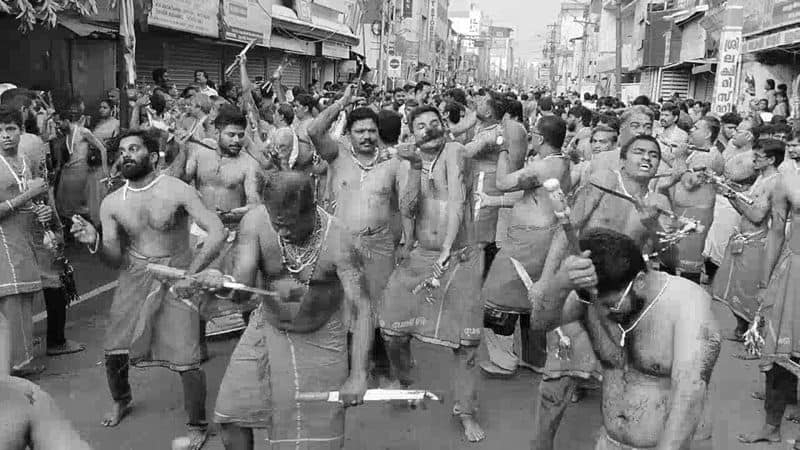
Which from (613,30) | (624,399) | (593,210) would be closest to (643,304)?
(624,399)

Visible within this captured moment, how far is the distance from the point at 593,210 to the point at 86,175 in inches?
244

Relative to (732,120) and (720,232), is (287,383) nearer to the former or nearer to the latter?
(720,232)

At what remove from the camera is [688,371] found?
2.96 m

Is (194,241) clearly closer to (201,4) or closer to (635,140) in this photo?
(635,140)

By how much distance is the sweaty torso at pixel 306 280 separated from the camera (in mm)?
3613

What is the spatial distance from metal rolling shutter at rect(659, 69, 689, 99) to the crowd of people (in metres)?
33.7

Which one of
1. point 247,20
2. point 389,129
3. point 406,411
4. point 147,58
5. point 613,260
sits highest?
point 247,20

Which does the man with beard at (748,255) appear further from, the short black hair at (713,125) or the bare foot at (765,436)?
the short black hair at (713,125)

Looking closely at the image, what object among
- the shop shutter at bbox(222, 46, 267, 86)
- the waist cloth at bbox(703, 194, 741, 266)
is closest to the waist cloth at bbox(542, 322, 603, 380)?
the waist cloth at bbox(703, 194, 741, 266)

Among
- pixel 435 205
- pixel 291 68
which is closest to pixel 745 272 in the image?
pixel 435 205

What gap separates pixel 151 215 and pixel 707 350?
10.8ft

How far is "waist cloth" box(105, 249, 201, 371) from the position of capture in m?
5.04

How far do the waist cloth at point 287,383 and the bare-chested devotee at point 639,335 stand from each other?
95 centimetres

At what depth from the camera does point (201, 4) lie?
17094 mm
